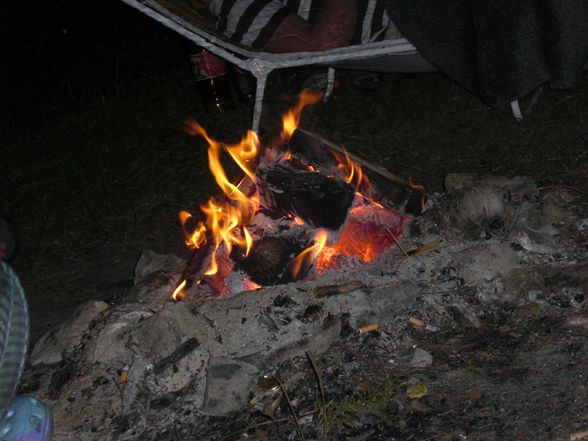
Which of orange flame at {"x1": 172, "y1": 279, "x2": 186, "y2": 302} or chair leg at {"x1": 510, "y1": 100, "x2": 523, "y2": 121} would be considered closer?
orange flame at {"x1": 172, "y1": 279, "x2": 186, "y2": 302}

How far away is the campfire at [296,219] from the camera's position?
2801mm

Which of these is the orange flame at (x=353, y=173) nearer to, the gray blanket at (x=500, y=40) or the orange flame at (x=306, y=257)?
the orange flame at (x=306, y=257)

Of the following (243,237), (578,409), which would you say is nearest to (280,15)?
(243,237)

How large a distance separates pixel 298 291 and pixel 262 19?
1.52 m

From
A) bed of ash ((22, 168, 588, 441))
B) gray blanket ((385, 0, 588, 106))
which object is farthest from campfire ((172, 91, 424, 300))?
gray blanket ((385, 0, 588, 106))

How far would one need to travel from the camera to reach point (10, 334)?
1.77m

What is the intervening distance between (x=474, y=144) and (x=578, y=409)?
215 centimetres

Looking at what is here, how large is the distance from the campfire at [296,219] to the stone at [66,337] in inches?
13.0

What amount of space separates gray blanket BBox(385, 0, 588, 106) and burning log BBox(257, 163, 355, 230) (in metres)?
0.82

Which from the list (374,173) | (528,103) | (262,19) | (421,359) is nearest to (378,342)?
(421,359)

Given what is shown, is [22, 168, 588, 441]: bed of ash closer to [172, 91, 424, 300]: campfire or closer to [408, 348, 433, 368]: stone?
[408, 348, 433, 368]: stone

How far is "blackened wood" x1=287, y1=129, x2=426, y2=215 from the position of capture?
2809 millimetres

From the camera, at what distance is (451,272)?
8.51ft

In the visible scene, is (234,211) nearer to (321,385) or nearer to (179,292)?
(179,292)
